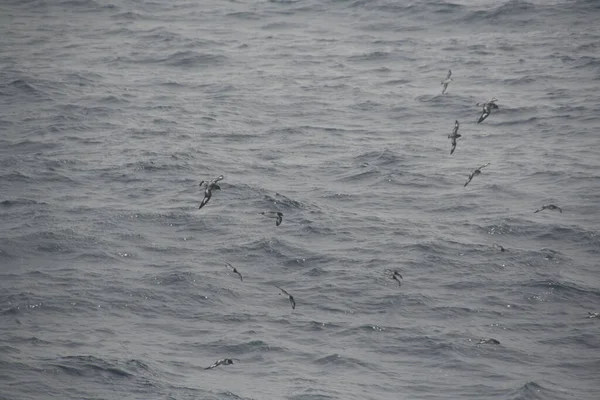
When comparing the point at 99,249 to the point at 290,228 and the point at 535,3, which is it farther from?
the point at 535,3

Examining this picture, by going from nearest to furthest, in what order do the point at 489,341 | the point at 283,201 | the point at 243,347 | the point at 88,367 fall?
1. the point at 88,367
2. the point at 489,341
3. the point at 243,347
4. the point at 283,201

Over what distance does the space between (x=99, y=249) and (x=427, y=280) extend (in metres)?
12.9

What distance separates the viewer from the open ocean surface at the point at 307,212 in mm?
36188

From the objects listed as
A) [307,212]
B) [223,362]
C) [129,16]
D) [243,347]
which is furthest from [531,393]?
[129,16]

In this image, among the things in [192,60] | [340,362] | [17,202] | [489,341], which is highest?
[192,60]

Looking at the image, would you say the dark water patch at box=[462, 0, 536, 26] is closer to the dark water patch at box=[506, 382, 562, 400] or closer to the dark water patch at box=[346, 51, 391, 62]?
the dark water patch at box=[346, 51, 391, 62]

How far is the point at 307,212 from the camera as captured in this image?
46469mm

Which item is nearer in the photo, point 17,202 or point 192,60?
point 17,202

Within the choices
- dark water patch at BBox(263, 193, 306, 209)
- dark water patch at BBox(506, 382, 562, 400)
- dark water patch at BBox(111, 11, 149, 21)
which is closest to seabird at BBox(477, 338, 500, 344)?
dark water patch at BBox(506, 382, 562, 400)

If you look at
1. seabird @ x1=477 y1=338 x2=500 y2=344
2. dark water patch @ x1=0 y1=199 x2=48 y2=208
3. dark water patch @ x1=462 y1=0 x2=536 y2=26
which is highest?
dark water patch @ x1=462 y1=0 x2=536 y2=26

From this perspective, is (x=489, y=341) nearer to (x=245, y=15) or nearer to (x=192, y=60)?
(x=192, y=60)

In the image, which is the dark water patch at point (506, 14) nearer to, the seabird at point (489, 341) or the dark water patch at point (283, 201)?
the dark water patch at point (283, 201)

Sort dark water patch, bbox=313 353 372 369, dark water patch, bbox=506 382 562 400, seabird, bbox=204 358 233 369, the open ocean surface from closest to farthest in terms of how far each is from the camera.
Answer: dark water patch, bbox=506 382 562 400 → seabird, bbox=204 358 233 369 → dark water patch, bbox=313 353 372 369 → the open ocean surface

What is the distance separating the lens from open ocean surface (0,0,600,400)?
36.2 metres
